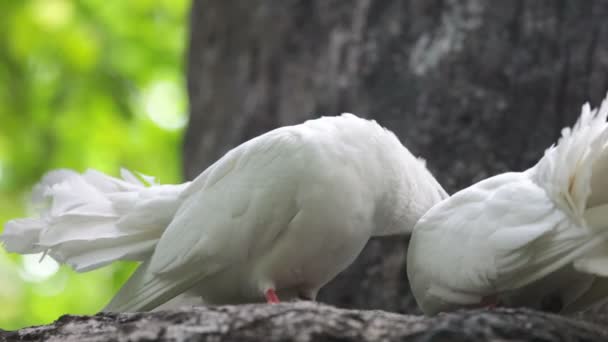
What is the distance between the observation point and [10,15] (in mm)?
7621

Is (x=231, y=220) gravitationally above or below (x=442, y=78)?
below

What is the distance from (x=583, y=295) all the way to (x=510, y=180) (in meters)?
0.53

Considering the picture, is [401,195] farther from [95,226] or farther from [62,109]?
[62,109]

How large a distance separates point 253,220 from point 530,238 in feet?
3.43

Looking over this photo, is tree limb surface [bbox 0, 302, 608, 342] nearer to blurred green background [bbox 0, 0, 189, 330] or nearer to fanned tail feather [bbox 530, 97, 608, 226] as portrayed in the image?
fanned tail feather [bbox 530, 97, 608, 226]

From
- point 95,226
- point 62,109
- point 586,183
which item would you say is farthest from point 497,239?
point 62,109

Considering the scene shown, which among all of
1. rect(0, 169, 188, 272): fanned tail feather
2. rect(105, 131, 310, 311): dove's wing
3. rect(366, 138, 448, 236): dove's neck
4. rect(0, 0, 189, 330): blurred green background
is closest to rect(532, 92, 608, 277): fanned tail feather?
rect(366, 138, 448, 236): dove's neck

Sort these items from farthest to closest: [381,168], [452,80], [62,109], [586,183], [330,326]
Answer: [62,109]
[452,80]
[381,168]
[586,183]
[330,326]

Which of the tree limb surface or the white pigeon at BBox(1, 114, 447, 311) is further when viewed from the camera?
the white pigeon at BBox(1, 114, 447, 311)

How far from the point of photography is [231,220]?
3.67 m

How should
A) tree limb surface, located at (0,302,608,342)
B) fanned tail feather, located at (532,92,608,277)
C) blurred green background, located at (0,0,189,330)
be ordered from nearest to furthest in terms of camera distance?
tree limb surface, located at (0,302,608,342) → fanned tail feather, located at (532,92,608,277) → blurred green background, located at (0,0,189,330)

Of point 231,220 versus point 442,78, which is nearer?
point 231,220

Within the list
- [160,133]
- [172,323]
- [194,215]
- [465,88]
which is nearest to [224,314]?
[172,323]

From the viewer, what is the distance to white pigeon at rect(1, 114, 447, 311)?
3625 millimetres
